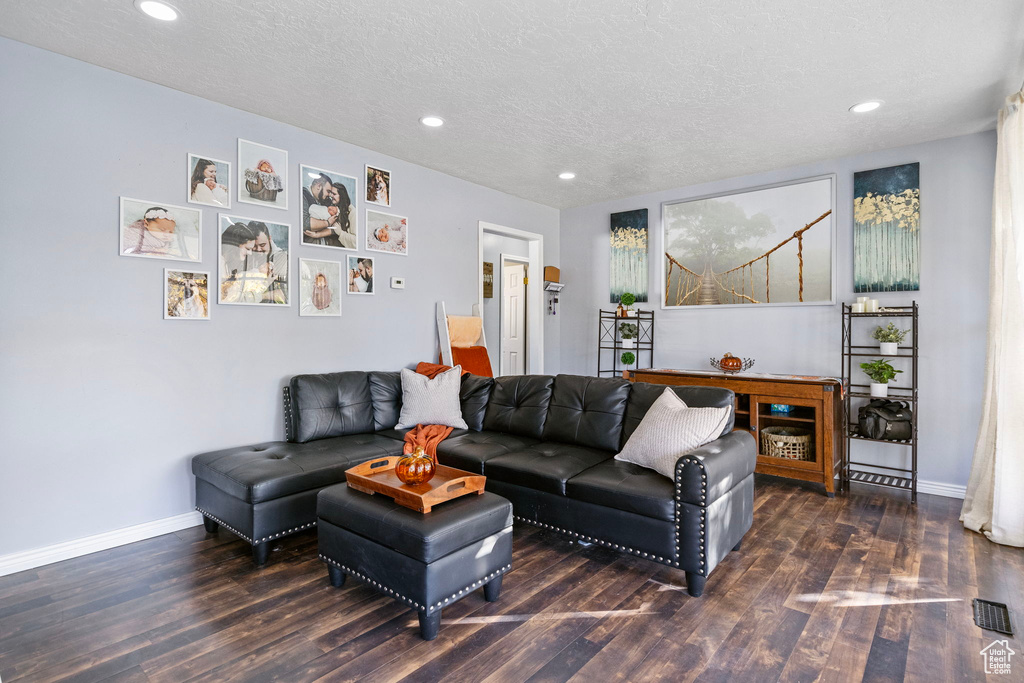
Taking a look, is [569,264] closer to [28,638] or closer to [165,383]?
[165,383]

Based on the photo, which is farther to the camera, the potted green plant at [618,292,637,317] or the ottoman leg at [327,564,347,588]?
the potted green plant at [618,292,637,317]

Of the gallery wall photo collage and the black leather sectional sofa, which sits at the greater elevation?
the gallery wall photo collage

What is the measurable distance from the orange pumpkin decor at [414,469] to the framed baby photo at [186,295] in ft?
6.22

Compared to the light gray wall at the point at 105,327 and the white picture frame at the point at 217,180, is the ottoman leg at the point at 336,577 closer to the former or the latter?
the light gray wall at the point at 105,327

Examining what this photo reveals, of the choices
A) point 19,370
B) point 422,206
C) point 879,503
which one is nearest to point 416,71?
point 422,206

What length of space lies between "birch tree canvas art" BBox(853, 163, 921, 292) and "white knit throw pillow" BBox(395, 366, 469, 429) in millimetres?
3445

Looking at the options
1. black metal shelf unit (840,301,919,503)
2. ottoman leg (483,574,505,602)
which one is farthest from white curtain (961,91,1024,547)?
ottoman leg (483,574,505,602)

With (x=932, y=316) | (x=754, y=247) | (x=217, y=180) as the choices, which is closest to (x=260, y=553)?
(x=217, y=180)

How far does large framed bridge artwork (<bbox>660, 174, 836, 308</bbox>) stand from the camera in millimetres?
4422

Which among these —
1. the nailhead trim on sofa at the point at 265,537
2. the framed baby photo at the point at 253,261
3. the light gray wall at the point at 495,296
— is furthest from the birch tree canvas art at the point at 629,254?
the nailhead trim on sofa at the point at 265,537

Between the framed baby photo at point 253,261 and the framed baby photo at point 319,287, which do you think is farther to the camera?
the framed baby photo at point 319,287

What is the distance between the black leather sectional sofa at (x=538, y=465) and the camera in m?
2.41

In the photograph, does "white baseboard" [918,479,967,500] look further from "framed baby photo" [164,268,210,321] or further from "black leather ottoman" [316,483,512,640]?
"framed baby photo" [164,268,210,321]

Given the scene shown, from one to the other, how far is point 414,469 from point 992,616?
8.44 feet
